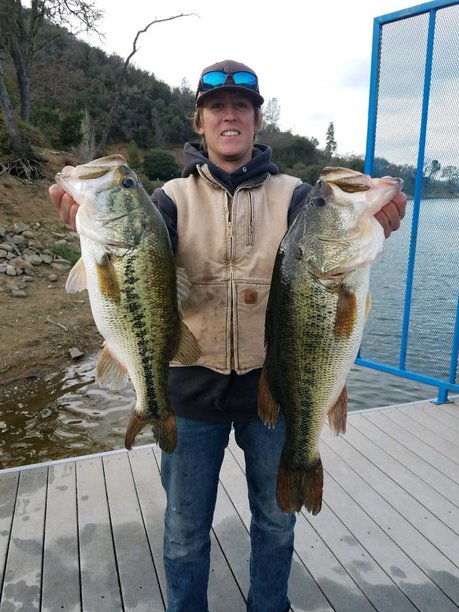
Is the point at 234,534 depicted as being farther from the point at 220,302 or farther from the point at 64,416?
the point at 64,416

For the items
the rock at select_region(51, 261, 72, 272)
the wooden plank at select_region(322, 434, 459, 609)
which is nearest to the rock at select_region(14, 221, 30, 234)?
the rock at select_region(51, 261, 72, 272)

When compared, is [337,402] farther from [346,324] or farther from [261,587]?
[261,587]

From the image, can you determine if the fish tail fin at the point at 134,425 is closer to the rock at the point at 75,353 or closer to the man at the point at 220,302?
the man at the point at 220,302

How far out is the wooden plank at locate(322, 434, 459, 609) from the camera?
268 cm

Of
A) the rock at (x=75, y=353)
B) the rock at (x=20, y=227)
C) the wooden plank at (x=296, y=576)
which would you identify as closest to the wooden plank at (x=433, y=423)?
the wooden plank at (x=296, y=576)

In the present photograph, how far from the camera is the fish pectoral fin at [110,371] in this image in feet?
6.71

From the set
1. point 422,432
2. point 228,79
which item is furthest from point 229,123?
point 422,432

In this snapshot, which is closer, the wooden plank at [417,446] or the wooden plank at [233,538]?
the wooden plank at [233,538]

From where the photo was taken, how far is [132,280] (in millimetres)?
1873

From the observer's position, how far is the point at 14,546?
2.84 metres

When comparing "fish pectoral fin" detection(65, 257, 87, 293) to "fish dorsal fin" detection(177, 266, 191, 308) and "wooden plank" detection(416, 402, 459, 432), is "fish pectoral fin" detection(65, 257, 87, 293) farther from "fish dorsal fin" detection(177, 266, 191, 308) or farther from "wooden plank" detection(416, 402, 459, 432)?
"wooden plank" detection(416, 402, 459, 432)

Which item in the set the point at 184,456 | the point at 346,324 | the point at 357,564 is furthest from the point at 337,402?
the point at 357,564

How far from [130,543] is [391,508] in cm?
166

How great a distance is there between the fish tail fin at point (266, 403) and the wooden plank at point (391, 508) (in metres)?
1.52
